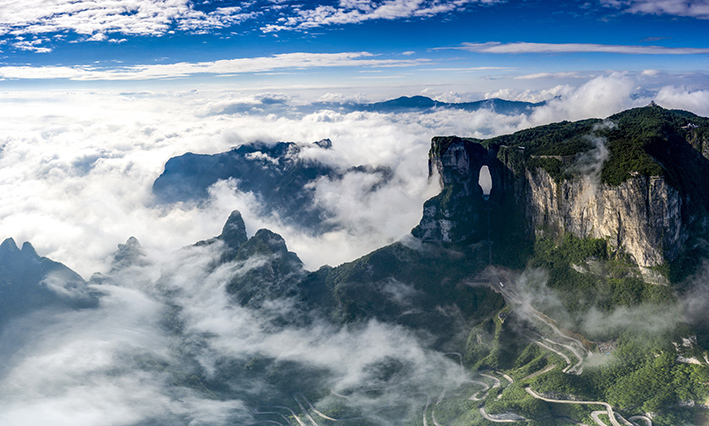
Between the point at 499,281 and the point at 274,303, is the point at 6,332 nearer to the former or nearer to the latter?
the point at 274,303

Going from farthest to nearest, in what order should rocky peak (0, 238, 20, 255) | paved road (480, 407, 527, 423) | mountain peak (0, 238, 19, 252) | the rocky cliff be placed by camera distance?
1. mountain peak (0, 238, 19, 252)
2. rocky peak (0, 238, 20, 255)
3. the rocky cliff
4. paved road (480, 407, 527, 423)

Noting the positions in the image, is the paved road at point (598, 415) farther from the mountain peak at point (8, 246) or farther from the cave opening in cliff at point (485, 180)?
the mountain peak at point (8, 246)

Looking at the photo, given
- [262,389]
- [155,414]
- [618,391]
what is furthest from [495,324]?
[155,414]

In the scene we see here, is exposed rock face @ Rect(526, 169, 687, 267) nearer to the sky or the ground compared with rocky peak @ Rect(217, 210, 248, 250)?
nearer to the sky

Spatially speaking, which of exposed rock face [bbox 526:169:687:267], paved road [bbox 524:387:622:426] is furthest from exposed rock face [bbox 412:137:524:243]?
paved road [bbox 524:387:622:426]

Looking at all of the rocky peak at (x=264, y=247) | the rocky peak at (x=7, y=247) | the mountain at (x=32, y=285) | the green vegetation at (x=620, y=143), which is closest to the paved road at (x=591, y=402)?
the green vegetation at (x=620, y=143)

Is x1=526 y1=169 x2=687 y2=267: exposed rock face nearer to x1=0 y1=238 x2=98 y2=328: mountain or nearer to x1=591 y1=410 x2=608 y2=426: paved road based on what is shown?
x1=591 y1=410 x2=608 y2=426: paved road
